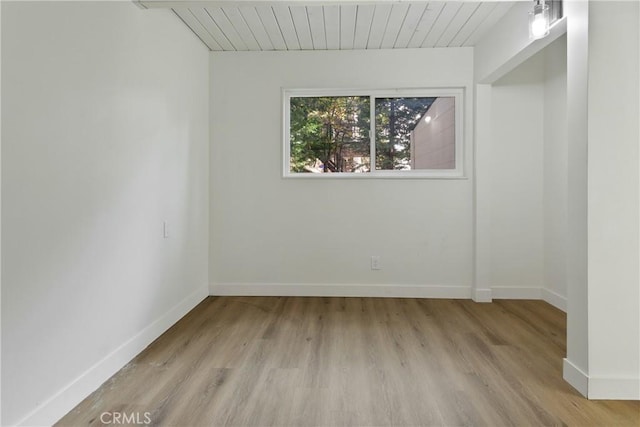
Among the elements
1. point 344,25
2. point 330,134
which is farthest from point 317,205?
point 344,25

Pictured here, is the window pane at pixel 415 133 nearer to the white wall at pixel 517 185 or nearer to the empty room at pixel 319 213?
the empty room at pixel 319 213

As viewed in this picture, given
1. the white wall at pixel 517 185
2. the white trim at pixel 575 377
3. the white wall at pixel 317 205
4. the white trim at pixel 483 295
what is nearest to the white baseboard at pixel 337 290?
the white wall at pixel 317 205

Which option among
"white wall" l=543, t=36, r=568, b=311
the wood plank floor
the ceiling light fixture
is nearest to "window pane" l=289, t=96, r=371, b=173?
the wood plank floor

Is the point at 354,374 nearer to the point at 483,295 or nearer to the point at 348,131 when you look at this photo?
the point at 483,295

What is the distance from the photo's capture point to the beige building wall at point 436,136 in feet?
11.0

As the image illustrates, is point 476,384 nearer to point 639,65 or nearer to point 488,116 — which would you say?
point 639,65

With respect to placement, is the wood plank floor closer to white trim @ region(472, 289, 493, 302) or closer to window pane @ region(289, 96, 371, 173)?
white trim @ region(472, 289, 493, 302)

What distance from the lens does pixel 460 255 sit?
3.30 meters

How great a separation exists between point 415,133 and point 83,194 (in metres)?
2.80

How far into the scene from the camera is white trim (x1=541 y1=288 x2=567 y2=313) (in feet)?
9.78

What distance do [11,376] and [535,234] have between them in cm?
388

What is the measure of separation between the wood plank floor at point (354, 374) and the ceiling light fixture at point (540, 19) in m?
1.99

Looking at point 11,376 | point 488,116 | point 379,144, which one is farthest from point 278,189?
point 11,376

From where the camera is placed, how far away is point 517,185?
331cm
